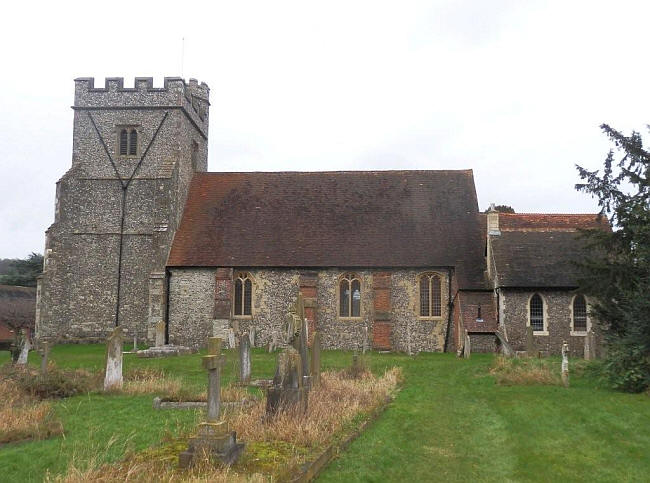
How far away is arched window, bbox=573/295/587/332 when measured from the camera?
79.7 feet

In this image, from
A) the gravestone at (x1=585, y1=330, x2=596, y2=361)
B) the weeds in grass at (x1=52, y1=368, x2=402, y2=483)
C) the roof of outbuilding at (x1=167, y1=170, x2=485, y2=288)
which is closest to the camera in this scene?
the weeds in grass at (x1=52, y1=368, x2=402, y2=483)

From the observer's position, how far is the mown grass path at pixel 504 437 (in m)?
8.74

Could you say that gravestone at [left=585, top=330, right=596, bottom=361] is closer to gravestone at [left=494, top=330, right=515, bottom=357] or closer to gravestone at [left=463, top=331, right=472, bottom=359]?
gravestone at [left=494, top=330, right=515, bottom=357]

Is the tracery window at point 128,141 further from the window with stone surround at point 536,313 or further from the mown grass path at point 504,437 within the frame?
the mown grass path at point 504,437

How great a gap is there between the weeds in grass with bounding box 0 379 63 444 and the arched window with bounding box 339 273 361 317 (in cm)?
1681

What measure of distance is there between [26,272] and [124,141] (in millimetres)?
26823

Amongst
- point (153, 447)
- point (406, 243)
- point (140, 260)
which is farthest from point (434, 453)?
point (140, 260)

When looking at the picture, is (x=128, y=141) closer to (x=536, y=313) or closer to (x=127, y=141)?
(x=127, y=141)

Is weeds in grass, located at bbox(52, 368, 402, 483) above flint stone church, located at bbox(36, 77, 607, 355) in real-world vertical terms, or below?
below

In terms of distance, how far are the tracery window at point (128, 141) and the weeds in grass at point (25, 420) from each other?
19.8m

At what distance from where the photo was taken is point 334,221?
29.8 m

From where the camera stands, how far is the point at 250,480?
23.8ft

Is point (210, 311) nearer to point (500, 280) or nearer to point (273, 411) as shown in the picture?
point (500, 280)

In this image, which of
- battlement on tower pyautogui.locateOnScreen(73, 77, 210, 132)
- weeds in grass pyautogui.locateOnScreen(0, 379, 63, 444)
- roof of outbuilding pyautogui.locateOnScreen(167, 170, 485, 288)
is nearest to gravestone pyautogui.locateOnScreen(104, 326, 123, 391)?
weeds in grass pyautogui.locateOnScreen(0, 379, 63, 444)
